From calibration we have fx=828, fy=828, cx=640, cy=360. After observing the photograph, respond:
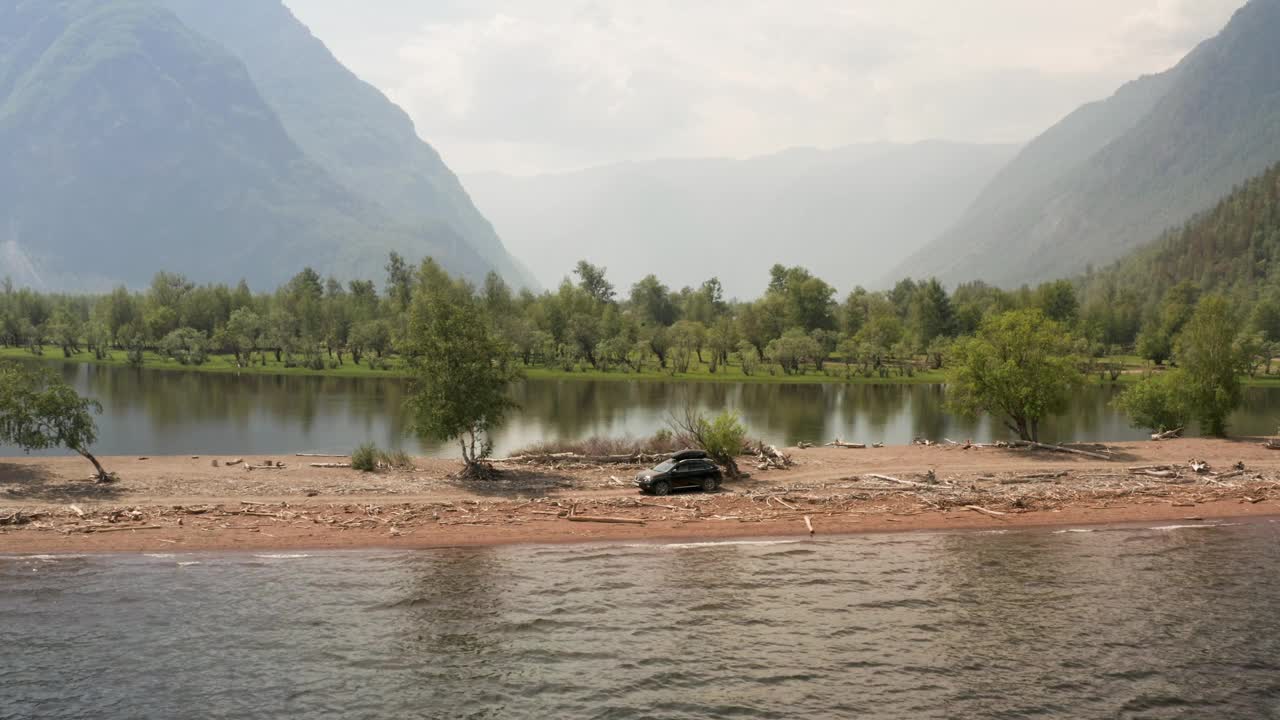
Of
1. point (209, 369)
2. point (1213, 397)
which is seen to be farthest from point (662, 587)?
point (209, 369)

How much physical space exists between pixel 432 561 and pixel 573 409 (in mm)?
63101

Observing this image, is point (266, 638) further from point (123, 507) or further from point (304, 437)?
point (304, 437)

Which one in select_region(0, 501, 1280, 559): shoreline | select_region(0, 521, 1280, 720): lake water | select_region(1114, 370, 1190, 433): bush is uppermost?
select_region(1114, 370, 1190, 433): bush

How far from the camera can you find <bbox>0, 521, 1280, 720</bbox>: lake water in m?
24.3

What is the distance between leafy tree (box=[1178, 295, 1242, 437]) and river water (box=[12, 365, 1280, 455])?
9558 millimetres

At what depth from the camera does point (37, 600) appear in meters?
30.5

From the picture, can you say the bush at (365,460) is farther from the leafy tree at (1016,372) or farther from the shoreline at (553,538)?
the leafy tree at (1016,372)

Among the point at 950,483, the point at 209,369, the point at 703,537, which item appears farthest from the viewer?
the point at 209,369

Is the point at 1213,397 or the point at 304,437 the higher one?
the point at 1213,397

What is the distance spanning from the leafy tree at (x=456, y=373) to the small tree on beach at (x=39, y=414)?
1741 cm

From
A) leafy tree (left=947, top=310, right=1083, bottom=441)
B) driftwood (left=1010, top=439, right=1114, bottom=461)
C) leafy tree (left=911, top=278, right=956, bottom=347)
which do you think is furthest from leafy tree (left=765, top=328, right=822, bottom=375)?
driftwood (left=1010, top=439, right=1114, bottom=461)

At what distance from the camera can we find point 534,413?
93125 mm

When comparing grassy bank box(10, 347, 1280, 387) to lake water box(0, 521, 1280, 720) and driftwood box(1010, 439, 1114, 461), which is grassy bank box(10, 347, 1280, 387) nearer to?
driftwood box(1010, 439, 1114, 461)

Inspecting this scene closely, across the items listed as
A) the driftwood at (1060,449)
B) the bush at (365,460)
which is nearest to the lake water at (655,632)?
the bush at (365,460)
